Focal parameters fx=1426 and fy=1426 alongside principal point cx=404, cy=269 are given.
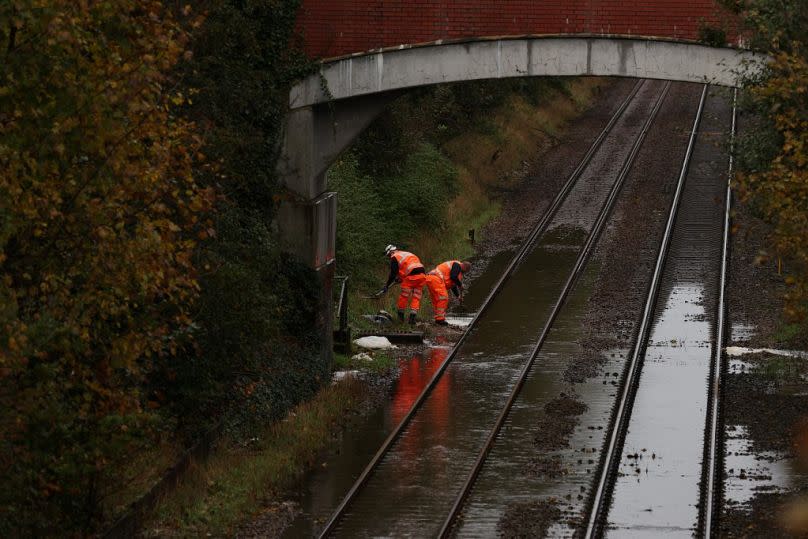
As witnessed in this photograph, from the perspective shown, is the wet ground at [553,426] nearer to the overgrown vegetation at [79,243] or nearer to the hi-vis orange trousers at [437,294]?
the hi-vis orange trousers at [437,294]

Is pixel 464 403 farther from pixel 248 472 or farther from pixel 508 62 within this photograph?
pixel 508 62

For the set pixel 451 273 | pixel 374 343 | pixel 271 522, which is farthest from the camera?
pixel 451 273

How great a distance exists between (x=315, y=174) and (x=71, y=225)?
11.7m

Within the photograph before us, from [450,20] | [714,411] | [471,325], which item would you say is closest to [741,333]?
[471,325]

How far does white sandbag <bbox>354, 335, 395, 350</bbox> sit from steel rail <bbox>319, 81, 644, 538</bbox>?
1256mm

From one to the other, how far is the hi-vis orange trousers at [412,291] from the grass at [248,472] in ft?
15.9

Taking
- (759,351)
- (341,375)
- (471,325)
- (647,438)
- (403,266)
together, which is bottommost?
(647,438)

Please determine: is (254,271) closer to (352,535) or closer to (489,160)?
(352,535)

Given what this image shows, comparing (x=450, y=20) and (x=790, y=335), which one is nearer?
(x=450, y=20)

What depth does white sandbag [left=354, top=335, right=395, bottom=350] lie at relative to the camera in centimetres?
2509

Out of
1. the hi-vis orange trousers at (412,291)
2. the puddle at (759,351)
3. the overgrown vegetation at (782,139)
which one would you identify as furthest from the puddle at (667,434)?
the hi-vis orange trousers at (412,291)

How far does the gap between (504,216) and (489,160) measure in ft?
17.3

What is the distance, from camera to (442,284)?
2638 cm

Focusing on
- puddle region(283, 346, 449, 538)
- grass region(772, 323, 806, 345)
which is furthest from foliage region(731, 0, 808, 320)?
puddle region(283, 346, 449, 538)
